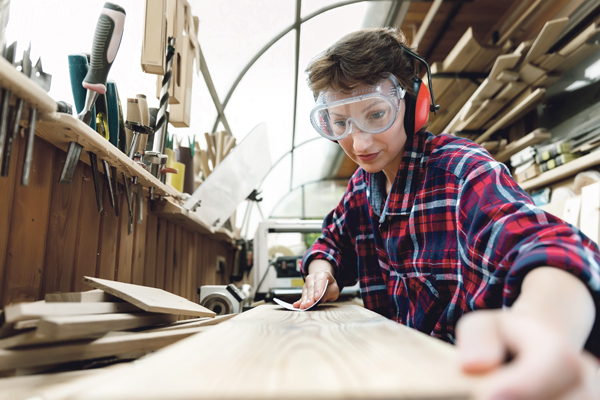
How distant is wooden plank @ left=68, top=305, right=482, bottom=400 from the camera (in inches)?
12.3

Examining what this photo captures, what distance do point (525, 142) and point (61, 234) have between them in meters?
2.94

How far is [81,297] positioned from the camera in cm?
76

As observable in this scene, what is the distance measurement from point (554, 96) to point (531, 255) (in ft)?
8.44

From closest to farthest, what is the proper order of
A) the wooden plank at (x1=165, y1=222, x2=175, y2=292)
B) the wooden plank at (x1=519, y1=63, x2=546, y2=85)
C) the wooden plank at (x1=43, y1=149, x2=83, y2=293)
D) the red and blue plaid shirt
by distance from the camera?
the red and blue plaid shirt < the wooden plank at (x1=43, y1=149, x2=83, y2=293) < the wooden plank at (x1=165, y1=222, x2=175, y2=292) < the wooden plank at (x1=519, y1=63, x2=546, y2=85)

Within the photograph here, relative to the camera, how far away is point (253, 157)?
2.23 metres

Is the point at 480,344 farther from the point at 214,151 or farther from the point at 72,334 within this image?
the point at 214,151

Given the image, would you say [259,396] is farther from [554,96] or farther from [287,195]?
[287,195]

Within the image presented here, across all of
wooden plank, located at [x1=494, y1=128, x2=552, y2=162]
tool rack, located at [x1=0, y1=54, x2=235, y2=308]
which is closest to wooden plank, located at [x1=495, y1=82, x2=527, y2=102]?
wooden plank, located at [x1=494, y1=128, x2=552, y2=162]

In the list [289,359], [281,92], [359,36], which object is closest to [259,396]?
[289,359]

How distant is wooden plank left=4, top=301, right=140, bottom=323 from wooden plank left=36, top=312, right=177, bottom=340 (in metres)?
0.03

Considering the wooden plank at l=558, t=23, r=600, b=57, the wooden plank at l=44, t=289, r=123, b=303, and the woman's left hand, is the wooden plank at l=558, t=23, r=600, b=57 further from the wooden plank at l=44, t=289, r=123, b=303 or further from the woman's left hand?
the wooden plank at l=44, t=289, r=123, b=303

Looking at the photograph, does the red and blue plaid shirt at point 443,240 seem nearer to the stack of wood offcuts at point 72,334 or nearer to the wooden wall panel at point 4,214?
the stack of wood offcuts at point 72,334

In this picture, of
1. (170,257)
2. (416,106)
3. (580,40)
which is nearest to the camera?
(416,106)

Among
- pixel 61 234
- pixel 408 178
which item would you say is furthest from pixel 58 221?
pixel 408 178
